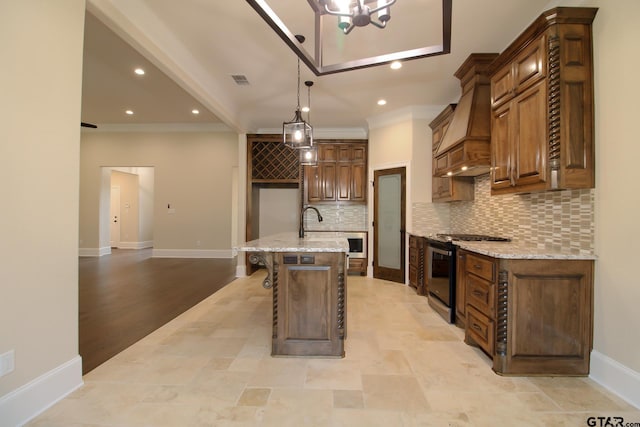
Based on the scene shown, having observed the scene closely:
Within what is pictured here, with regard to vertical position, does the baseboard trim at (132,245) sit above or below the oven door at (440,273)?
below

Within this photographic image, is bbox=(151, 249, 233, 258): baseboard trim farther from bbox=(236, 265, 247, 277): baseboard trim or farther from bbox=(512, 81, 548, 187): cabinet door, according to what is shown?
bbox=(512, 81, 548, 187): cabinet door

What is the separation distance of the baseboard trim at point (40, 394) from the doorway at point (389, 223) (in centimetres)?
413

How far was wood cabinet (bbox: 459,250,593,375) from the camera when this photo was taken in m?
2.00

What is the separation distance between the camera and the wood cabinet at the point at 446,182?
150 inches

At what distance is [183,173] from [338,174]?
13.2ft

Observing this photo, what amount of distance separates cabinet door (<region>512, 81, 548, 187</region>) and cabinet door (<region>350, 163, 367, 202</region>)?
318 centimetres

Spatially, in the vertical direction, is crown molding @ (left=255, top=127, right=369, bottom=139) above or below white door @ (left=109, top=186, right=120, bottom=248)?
above

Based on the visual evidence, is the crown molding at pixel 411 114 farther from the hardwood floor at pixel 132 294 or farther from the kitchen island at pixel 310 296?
the hardwood floor at pixel 132 294

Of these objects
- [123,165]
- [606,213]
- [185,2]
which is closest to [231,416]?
[606,213]

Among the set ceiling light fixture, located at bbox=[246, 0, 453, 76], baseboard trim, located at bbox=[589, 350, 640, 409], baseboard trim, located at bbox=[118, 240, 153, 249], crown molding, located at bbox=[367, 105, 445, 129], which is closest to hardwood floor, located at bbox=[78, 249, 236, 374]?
baseboard trim, located at bbox=[118, 240, 153, 249]

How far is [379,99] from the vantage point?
4.32 meters

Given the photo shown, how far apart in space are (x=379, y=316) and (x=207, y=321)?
191 centimetres

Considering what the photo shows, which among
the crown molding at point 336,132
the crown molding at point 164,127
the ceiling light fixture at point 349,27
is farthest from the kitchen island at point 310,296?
the crown molding at point 164,127

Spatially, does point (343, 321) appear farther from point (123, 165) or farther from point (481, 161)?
point (123, 165)
